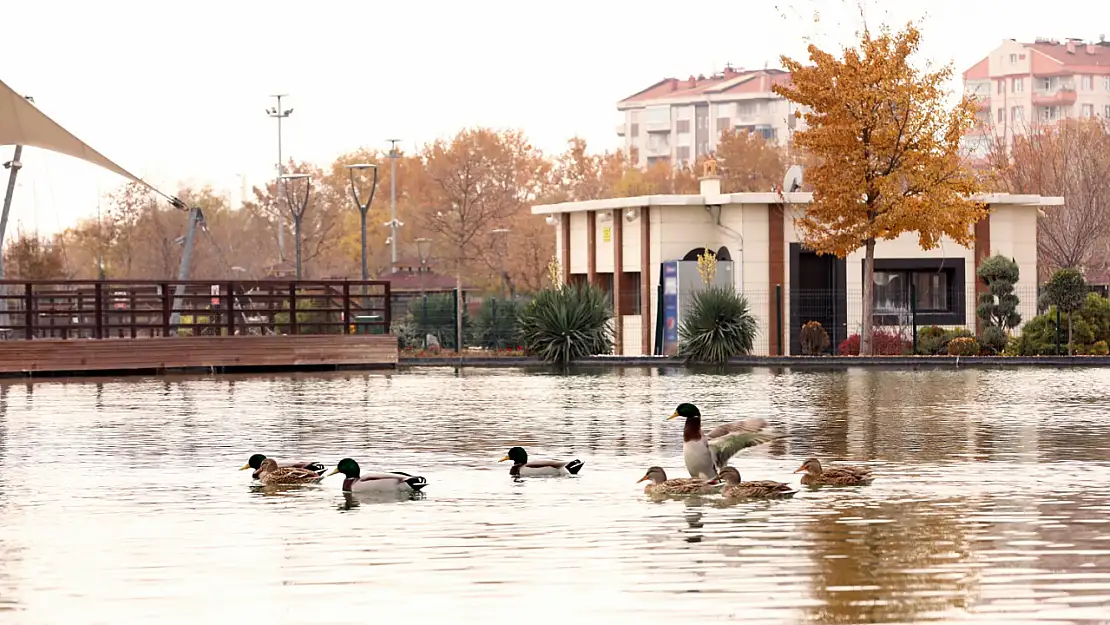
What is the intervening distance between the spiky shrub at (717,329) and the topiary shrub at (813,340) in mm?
3269

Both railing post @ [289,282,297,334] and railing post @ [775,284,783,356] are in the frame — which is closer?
railing post @ [289,282,297,334]

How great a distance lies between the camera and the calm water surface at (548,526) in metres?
9.30

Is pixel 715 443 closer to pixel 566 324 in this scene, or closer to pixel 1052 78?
pixel 566 324

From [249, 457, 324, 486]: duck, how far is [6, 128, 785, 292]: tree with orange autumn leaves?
73.9m

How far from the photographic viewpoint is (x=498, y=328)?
165ft

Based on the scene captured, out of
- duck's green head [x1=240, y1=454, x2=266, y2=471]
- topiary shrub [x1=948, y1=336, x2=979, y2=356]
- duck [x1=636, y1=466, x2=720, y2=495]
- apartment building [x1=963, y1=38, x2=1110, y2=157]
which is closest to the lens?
duck [x1=636, y1=466, x2=720, y2=495]

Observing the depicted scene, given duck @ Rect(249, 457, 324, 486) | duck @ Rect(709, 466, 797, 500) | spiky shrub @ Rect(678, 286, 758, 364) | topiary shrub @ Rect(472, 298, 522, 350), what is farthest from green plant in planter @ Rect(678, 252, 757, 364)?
duck @ Rect(709, 466, 797, 500)

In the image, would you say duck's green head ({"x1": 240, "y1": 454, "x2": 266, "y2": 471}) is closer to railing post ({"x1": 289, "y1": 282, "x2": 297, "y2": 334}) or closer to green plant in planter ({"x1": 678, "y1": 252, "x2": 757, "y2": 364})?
green plant in planter ({"x1": 678, "y1": 252, "x2": 757, "y2": 364})

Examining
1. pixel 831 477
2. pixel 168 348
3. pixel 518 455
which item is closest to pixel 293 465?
pixel 518 455

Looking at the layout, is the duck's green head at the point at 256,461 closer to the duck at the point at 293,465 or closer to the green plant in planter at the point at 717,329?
the duck at the point at 293,465

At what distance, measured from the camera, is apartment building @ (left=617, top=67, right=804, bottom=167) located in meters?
184

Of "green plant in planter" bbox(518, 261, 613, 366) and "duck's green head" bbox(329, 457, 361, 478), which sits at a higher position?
"green plant in planter" bbox(518, 261, 613, 366)

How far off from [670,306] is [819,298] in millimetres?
4168

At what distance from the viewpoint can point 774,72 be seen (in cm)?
18688
